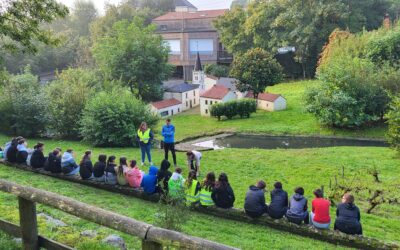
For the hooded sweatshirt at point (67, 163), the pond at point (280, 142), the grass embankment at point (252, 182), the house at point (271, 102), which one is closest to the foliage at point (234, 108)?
the house at point (271, 102)

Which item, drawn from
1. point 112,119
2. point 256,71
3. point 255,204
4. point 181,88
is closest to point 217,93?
point 256,71

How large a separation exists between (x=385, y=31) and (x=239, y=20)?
24822 millimetres

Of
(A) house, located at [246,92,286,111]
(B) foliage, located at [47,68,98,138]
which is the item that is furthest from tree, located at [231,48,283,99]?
(B) foliage, located at [47,68,98,138]

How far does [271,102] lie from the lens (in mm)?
43344

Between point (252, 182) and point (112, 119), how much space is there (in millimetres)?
11318

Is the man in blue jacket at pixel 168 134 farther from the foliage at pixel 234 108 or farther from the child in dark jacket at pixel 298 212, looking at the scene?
the foliage at pixel 234 108

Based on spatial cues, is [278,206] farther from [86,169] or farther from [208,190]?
[86,169]

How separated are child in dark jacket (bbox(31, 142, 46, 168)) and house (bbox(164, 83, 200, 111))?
36731 mm

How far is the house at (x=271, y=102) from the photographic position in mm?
43156

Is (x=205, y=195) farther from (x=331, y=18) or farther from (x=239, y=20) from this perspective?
(x=239, y=20)

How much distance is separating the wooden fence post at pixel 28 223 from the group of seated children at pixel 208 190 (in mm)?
3126

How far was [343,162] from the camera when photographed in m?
22.5

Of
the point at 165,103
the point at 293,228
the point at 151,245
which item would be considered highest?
the point at 151,245

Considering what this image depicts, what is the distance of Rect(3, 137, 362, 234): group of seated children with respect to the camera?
997cm
